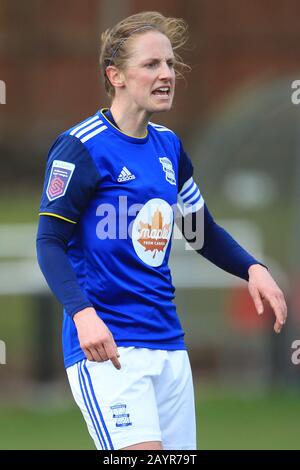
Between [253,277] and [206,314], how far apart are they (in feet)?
28.5

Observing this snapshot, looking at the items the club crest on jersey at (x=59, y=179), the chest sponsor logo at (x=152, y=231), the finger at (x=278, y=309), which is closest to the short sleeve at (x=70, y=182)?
the club crest on jersey at (x=59, y=179)

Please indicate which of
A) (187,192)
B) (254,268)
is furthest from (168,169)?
(254,268)

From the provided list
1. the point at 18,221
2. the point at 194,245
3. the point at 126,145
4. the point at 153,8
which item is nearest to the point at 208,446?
the point at 194,245

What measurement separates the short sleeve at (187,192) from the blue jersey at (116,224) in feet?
0.99

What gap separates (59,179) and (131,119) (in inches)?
16.3

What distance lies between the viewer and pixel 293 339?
465 inches

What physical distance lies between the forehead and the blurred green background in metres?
0.62

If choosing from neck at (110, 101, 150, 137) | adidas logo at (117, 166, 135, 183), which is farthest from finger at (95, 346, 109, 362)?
neck at (110, 101, 150, 137)

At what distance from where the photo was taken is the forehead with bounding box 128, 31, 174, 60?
455 cm

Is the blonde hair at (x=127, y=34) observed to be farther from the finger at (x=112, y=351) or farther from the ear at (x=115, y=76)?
the finger at (x=112, y=351)

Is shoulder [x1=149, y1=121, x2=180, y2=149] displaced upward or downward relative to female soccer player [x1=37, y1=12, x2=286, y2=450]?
upward

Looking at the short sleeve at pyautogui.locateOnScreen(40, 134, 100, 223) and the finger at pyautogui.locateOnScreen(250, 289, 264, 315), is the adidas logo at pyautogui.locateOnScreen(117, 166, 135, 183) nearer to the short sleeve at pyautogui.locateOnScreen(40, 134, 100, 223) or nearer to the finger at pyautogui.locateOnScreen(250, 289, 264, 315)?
the short sleeve at pyautogui.locateOnScreen(40, 134, 100, 223)

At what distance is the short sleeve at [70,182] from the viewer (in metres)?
4.38

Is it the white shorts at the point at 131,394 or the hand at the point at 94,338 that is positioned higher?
the hand at the point at 94,338
